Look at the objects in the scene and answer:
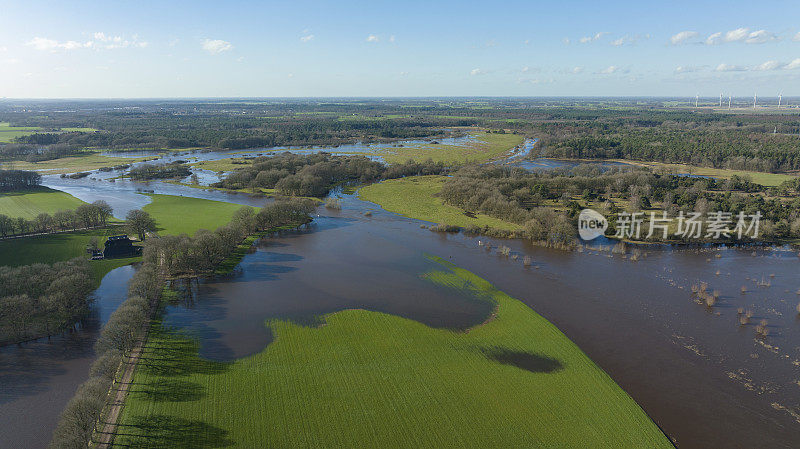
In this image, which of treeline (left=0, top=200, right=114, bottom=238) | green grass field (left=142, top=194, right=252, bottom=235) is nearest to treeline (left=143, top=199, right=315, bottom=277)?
green grass field (left=142, top=194, right=252, bottom=235)

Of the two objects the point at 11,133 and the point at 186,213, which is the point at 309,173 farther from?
the point at 11,133

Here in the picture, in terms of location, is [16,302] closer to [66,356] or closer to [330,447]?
[66,356]

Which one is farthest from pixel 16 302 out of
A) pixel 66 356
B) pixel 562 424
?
pixel 562 424

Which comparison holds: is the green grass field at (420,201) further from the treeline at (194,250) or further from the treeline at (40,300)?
the treeline at (40,300)

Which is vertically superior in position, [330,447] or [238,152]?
[238,152]

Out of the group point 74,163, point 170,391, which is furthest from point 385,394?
point 74,163

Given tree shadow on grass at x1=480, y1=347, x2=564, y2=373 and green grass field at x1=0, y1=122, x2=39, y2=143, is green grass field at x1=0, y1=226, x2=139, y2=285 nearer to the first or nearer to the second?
tree shadow on grass at x1=480, y1=347, x2=564, y2=373

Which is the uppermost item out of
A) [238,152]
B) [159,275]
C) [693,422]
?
[238,152]
